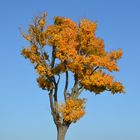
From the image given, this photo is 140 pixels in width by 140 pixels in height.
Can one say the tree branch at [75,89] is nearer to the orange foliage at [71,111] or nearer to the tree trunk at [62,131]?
the orange foliage at [71,111]

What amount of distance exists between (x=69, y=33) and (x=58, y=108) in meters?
5.12

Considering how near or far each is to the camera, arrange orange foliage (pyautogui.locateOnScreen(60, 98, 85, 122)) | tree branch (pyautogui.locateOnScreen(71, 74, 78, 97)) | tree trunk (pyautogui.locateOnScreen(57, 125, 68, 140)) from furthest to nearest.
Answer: tree branch (pyautogui.locateOnScreen(71, 74, 78, 97)), tree trunk (pyautogui.locateOnScreen(57, 125, 68, 140)), orange foliage (pyautogui.locateOnScreen(60, 98, 85, 122))

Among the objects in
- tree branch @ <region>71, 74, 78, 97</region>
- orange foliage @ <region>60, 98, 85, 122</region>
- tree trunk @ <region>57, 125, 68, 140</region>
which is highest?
tree branch @ <region>71, 74, 78, 97</region>

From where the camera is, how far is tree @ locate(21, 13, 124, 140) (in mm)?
35719

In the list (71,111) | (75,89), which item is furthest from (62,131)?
(75,89)

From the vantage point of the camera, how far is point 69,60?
35938mm

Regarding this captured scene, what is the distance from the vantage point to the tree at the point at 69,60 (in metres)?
35.7

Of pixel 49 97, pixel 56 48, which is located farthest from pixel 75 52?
pixel 49 97

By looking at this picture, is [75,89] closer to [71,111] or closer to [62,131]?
[71,111]

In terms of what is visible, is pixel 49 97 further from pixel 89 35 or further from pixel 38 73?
pixel 89 35

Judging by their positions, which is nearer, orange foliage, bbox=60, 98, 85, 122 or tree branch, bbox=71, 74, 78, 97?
orange foliage, bbox=60, 98, 85, 122

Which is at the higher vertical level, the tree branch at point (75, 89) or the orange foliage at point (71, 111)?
the tree branch at point (75, 89)

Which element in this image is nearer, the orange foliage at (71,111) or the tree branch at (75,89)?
the orange foliage at (71,111)

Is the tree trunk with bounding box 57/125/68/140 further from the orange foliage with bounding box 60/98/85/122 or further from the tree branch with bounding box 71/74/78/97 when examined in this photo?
the tree branch with bounding box 71/74/78/97
